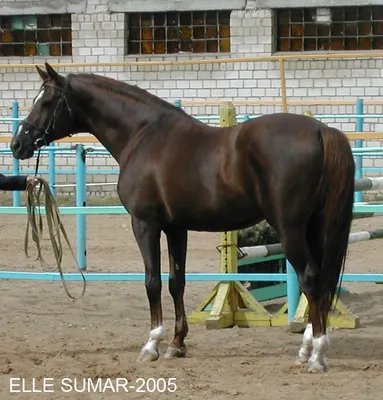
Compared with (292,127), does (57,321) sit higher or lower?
lower

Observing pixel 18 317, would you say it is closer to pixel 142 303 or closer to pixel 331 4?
pixel 142 303

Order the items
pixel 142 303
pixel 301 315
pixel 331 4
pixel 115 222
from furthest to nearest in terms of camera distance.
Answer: pixel 331 4 → pixel 115 222 → pixel 142 303 → pixel 301 315

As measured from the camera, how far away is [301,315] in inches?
280

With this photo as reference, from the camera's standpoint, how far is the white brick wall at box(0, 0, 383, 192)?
1750 centimetres

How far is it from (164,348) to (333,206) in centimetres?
166

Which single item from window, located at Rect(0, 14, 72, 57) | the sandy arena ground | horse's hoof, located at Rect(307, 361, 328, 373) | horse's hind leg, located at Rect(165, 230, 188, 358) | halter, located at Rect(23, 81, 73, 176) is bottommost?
the sandy arena ground

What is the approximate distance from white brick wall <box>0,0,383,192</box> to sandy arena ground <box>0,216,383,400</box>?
25.4 feet

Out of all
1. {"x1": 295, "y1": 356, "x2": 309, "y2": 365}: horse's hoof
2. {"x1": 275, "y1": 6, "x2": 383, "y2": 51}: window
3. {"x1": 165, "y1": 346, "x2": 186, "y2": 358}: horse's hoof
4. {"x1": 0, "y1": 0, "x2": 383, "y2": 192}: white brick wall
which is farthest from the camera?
{"x1": 275, "y1": 6, "x2": 383, "y2": 51}: window

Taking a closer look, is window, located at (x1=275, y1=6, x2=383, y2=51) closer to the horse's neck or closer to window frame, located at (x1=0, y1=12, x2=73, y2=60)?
window frame, located at (x1=0, y1=12, x2=73, y2=60)

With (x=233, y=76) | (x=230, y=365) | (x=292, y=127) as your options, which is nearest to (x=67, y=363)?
(x=230, y=365)

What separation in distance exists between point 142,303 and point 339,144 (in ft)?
10.3

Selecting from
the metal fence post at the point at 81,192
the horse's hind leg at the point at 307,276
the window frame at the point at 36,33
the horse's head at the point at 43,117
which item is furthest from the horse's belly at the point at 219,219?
the window frame at the point at 36,33

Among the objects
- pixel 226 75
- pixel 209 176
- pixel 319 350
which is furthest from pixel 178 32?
pixel 319 350

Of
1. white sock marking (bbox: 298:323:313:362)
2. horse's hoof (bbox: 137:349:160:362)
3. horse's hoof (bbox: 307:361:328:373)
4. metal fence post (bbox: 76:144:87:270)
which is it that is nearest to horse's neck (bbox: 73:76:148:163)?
horse's hoof (bbox: 137:349:160:362)
